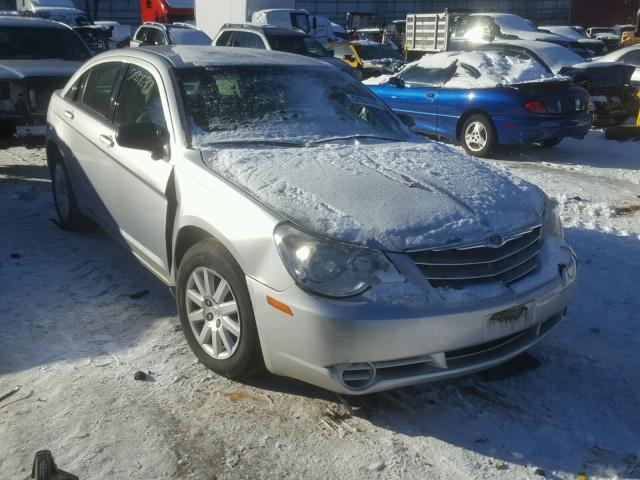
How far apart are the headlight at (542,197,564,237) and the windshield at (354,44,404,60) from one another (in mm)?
14848

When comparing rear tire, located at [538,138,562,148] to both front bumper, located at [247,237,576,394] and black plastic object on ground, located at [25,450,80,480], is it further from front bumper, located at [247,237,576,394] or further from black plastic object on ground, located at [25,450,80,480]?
black plastic object on ground, located at [25,450,80,480]

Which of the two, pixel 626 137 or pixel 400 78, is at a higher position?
pixel 400 78

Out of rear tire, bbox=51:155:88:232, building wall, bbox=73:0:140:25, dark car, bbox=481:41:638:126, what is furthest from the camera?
building wall, bbox=73:0:140:25

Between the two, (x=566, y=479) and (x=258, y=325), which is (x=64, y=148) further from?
(x=566, y=479)

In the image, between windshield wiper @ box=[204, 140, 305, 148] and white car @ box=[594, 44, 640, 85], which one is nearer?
windshield wiper @ box=[204, 140, 305, 148]

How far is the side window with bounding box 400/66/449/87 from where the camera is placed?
34.0 ft

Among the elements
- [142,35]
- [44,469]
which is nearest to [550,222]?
[44,469]

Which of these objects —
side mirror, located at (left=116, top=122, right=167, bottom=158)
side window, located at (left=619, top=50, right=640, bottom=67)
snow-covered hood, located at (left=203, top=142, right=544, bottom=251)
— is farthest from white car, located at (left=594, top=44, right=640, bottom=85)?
side mirror, located at (left=116, top=122, right=167, bottom=158)

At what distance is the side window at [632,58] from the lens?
13602mm

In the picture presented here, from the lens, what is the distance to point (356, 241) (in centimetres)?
298

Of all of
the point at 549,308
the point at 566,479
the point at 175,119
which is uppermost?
the point at 175,119

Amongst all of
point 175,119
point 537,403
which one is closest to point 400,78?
point 175,119

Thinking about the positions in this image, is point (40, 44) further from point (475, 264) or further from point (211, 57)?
point (475, 264)

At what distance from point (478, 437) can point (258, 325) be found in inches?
43.8
